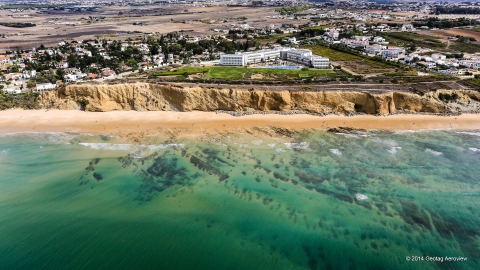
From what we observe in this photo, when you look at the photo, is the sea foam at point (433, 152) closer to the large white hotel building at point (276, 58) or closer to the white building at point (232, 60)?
the large white hotel building at point (276, 58)

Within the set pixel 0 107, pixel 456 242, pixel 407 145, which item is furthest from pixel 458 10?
pixel 0 107

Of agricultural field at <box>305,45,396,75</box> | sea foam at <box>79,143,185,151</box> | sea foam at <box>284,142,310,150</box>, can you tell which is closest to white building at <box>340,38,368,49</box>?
agricultural field at <box>305,45,396,75</box>

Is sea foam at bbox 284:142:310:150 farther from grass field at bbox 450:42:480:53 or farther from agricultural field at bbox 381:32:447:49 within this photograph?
grass field at bbox 450:42:480:53

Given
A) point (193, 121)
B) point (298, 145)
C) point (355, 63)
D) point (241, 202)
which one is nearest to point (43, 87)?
point (193, 121)

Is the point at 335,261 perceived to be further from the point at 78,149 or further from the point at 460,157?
the point at 78,149

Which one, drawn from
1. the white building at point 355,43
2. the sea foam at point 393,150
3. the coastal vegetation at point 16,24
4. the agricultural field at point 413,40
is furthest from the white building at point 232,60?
the coastal vegetation at point 16,24

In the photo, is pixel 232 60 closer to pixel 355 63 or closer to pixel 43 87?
pixel 355 63
